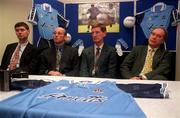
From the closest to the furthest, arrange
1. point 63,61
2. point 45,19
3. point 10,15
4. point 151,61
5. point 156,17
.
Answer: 1. point 151,61
2. point 63,61
3. point 156,17
4. point 45,19
5. point 10,15

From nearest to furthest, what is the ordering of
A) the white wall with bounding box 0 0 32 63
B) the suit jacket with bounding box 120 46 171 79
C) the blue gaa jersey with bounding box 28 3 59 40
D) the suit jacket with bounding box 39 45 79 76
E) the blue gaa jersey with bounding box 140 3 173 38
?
1. the suit jacket with bounding box 120 46 171 79
2. the suit jacket with bounding box 39 45 79 76
3. the blue gaa jersey with bounding box 140 3 173 38
4. the blue gaa jersey with bounding box 28 3 59 40
5. the white wall with bounding box 0 0 32 63

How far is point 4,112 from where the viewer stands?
109cm

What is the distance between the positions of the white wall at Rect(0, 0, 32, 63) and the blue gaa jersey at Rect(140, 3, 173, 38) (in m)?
1.73

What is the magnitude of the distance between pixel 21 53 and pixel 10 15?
1137mm

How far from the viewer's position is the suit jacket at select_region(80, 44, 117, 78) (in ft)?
8.86

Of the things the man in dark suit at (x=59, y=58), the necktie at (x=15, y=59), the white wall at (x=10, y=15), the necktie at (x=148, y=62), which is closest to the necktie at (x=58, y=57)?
the man in dark suit at (x=59, y=58)

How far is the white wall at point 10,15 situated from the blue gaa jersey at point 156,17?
5.69 ft

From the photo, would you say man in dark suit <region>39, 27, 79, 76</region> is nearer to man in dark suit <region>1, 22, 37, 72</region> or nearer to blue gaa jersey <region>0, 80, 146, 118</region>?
man in dark suit <region>1, 22, 37, 72</region>

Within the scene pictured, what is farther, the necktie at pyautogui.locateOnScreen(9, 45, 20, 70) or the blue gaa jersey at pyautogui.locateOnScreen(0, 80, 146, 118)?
the necktie at pyautogui.locateOnScreen(9, 45, 20, 70)

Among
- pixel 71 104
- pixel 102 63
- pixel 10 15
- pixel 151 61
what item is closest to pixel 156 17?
pixel 151 61

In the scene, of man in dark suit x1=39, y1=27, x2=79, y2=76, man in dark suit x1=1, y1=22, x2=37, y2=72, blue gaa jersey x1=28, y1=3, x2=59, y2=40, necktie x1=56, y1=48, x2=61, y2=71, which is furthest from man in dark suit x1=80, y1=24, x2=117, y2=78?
blue gaa jersey x1=28, y1=3, x2=59, y2=40

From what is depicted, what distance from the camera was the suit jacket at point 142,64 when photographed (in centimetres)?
251

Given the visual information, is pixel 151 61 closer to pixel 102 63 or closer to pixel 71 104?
pixel 102 63

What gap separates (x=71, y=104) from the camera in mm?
1124
